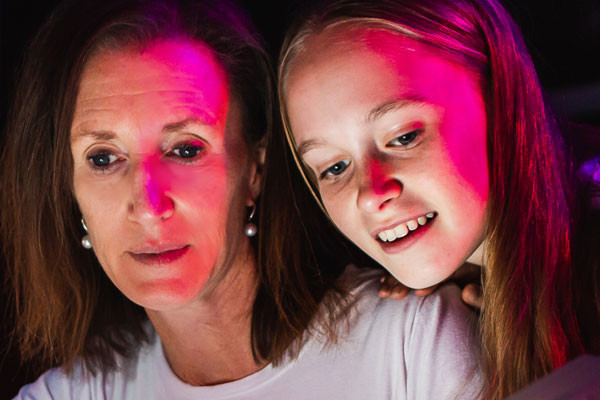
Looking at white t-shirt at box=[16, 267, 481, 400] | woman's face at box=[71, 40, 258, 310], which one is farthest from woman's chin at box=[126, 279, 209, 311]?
white t-shirt at box=[16, 267, 481, 400]

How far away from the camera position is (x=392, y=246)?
1550 millimetres

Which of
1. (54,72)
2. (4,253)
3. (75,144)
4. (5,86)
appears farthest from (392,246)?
(5,86)

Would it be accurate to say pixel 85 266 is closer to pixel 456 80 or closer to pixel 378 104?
pixel 378 104

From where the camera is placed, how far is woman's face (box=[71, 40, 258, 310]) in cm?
162

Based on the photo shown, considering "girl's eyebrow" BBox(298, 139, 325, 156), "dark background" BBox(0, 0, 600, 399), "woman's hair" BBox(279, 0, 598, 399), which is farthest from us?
"dark background" BBox(0, 0, 600, 399)

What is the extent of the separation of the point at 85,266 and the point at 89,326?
0.18 m

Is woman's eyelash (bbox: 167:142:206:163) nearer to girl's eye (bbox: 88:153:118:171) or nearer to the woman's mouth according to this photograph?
girl's eye (bbox: 88:153:118:171)

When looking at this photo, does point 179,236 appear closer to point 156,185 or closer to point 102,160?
point 156,185

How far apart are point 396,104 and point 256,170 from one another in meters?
0.49

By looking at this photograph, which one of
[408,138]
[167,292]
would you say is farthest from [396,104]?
[167,292]

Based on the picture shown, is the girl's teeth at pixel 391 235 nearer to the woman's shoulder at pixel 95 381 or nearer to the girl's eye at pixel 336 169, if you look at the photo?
the girl's eye at pixel 336 169

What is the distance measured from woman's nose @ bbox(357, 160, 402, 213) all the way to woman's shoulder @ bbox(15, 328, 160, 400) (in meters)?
0.81

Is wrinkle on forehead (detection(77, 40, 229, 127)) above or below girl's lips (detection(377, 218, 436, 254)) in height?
above

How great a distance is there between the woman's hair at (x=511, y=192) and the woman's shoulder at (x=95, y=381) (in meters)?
0.95
